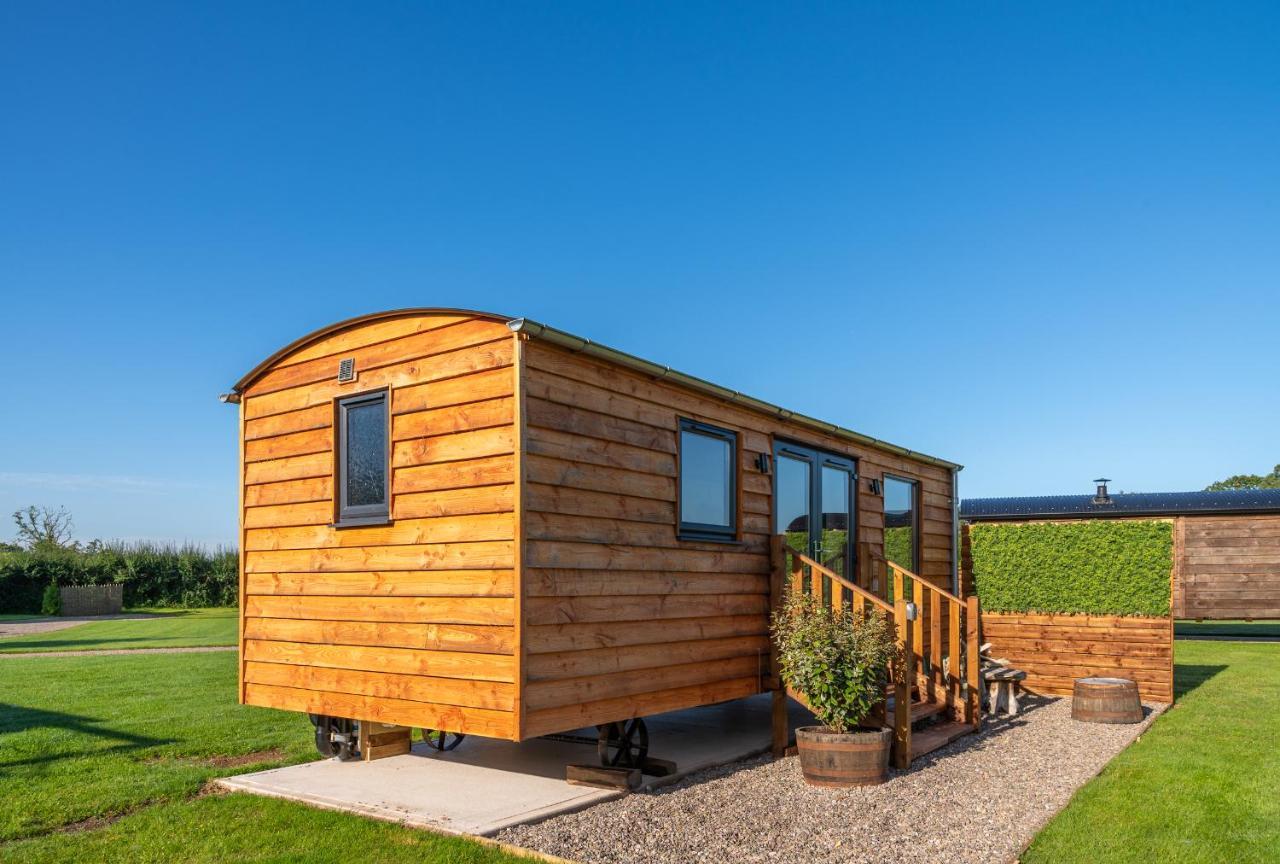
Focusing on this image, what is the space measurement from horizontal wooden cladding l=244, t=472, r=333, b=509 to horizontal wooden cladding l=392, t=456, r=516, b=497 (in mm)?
821

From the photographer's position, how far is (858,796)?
612cm

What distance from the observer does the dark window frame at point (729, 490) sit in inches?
273

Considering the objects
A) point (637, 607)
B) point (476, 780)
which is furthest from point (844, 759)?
point (476, 780)

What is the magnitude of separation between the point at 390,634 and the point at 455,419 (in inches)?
63.0

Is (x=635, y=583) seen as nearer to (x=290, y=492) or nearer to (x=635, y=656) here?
(x=635, y=656)

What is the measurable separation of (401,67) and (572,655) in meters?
9.32

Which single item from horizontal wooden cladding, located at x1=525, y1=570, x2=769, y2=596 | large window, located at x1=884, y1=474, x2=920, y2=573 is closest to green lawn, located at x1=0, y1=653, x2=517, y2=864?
horizontal wooden cladding, located at x1=525, y1=570, x2=769, y2=596

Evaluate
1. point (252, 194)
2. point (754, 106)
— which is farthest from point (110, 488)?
point (754, 106)

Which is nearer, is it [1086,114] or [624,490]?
[624,490]

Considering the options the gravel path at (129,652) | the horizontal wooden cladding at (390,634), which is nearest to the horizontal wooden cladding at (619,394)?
the horizontal wooden cladding at (390,634)

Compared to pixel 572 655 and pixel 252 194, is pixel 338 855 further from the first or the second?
pixel 252 194

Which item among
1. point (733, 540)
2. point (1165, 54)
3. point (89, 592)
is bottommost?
point (89, 592)

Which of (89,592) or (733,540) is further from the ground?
(733,540)

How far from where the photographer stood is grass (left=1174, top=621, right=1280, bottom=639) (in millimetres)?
20234
